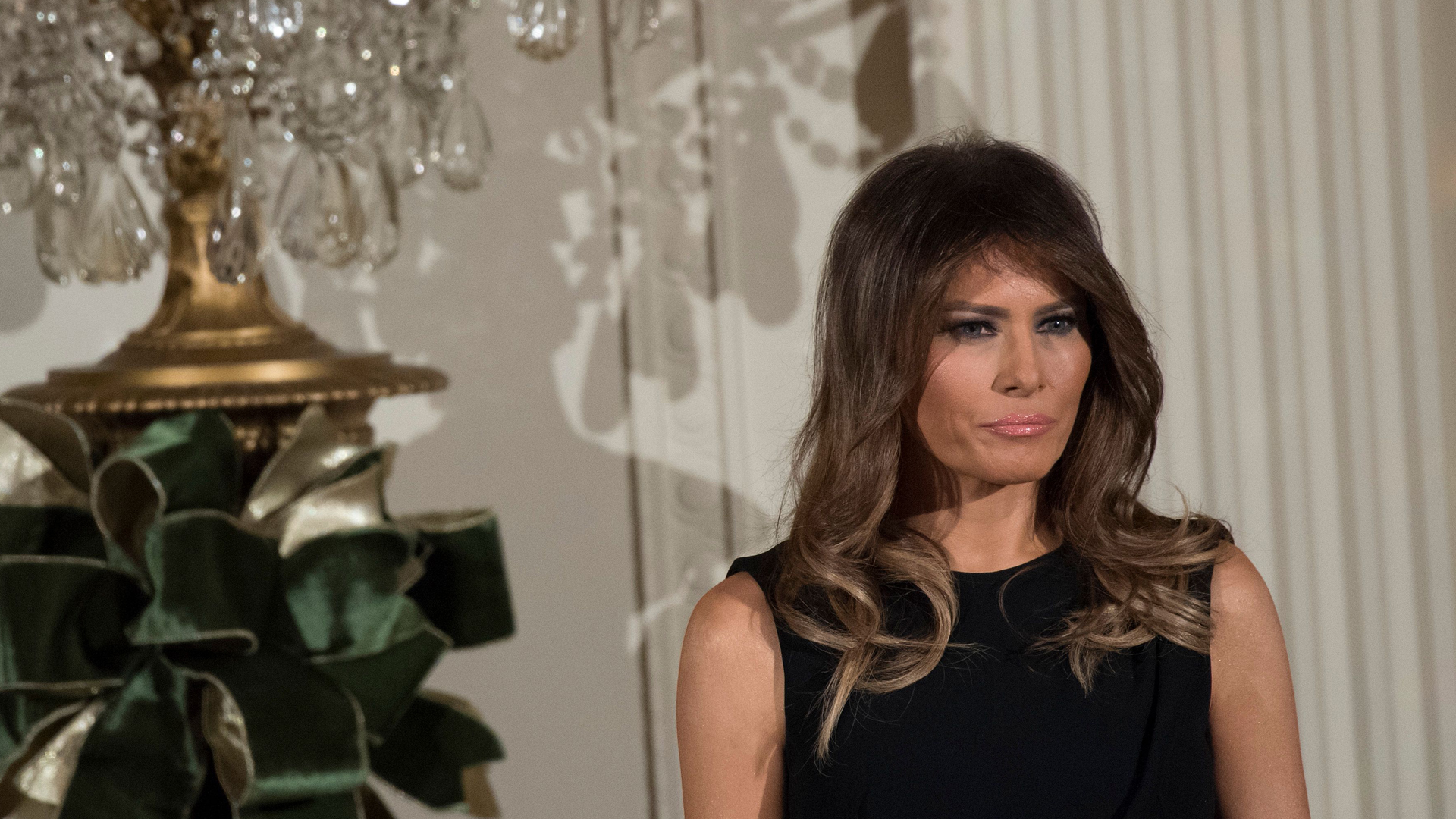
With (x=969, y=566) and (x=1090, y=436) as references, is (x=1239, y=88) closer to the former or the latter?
(x=1090, y=436)

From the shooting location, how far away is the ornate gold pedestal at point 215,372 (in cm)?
110

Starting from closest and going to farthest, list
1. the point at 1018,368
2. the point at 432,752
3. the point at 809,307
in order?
the point at 1018,368 < the point at 432,752 < the point at 809,307

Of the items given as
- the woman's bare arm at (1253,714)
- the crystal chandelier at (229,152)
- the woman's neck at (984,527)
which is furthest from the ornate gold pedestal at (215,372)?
the woman's bare arm at (1253,714)

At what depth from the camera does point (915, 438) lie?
1047mm

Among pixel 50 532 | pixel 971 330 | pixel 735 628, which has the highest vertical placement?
pixel 971 330

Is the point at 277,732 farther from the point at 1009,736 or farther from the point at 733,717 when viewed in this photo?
the point at 1009,736

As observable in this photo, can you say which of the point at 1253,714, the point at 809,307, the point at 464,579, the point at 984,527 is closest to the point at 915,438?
the point at 984,527

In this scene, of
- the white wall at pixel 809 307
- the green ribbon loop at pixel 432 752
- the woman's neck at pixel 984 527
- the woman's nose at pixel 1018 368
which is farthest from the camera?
the white wall at pixel 809 307

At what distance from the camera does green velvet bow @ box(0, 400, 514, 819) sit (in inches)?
39.7

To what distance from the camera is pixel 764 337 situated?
2031mm

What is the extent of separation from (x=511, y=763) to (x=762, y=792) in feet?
3.60

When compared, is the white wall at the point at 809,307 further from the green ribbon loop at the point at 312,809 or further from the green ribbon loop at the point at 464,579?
the green ribbon loop at the point at 312,809

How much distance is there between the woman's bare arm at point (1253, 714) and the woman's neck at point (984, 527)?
160mm

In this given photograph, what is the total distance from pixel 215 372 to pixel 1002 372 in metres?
0.66
